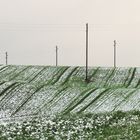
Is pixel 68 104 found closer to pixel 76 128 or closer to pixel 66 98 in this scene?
pixel 66 98

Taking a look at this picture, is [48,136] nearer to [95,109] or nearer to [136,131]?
[136,131]

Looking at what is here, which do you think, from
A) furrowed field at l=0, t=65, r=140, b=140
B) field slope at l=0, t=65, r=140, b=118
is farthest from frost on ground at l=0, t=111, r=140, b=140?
field slope at l=0, t=65, r=140, b=118

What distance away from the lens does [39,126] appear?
116 ft

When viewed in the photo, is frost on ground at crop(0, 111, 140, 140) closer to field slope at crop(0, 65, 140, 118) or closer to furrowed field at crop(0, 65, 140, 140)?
furrowed field at crop(0, 65, 140, 140)

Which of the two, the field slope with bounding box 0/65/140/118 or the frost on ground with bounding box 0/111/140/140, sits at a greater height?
the frost on ground with bounding box 0/111/140/140

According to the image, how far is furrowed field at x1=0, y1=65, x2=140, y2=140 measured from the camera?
33.8m

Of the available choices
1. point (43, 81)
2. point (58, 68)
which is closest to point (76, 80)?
point (43, 81)

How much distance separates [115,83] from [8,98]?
1198 inches

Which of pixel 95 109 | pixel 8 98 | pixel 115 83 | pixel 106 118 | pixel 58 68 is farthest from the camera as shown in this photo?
pixel 58 68

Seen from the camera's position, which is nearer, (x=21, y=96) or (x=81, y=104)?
(x=81, y=104)

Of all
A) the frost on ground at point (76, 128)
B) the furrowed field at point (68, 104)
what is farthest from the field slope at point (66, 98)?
the frost on ground at point (76, 128)

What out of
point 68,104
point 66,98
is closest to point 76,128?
point 68,104

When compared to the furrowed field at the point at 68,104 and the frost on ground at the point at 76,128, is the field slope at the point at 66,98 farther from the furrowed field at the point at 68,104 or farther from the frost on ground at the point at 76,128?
the frost on ground at the point at 76,128

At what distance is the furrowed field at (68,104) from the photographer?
33781 millimetres
